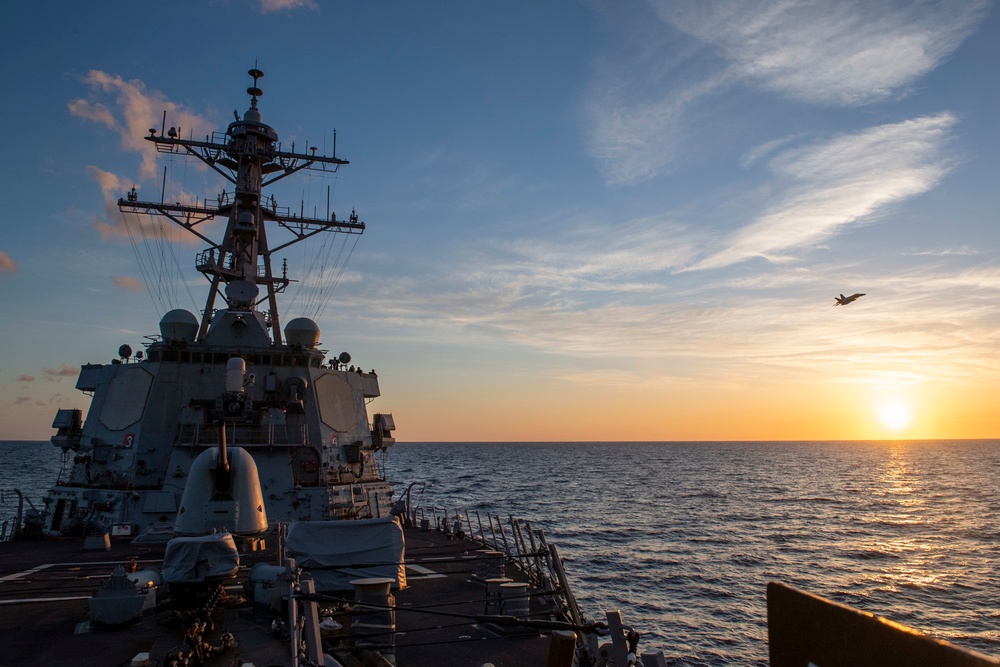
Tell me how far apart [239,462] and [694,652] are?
41.4ft

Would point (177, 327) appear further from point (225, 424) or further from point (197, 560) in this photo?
point (197, 560)

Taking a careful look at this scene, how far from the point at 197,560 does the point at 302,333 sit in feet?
45.5

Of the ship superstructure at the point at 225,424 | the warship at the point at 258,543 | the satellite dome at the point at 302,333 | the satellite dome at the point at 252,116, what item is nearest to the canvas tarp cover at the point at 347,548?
the warship at the point at 258,543

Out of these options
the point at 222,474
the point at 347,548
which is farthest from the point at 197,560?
the point at 347,548

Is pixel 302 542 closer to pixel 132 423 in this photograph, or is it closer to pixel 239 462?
pixel 239 462

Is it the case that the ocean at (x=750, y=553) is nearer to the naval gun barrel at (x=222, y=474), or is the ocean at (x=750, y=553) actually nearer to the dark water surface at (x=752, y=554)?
the dark water surface at (x=752, y=554)

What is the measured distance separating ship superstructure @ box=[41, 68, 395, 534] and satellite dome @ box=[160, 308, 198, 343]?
0.12 feet

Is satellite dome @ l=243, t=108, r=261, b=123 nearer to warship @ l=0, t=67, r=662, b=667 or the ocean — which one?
warship @ l=0, t=67, r=662, b=667

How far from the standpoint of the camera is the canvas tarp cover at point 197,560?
396 inches

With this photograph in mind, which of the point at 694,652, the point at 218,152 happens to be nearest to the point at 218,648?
the point at 694,652

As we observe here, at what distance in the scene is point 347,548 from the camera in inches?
464

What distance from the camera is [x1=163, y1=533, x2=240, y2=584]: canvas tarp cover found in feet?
33.0

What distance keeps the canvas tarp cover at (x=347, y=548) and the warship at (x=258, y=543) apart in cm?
4

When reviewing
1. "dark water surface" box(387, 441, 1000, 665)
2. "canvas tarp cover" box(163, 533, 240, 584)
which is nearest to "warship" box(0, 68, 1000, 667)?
"canvas tarp cover" box(163, 533, 240, 584)
